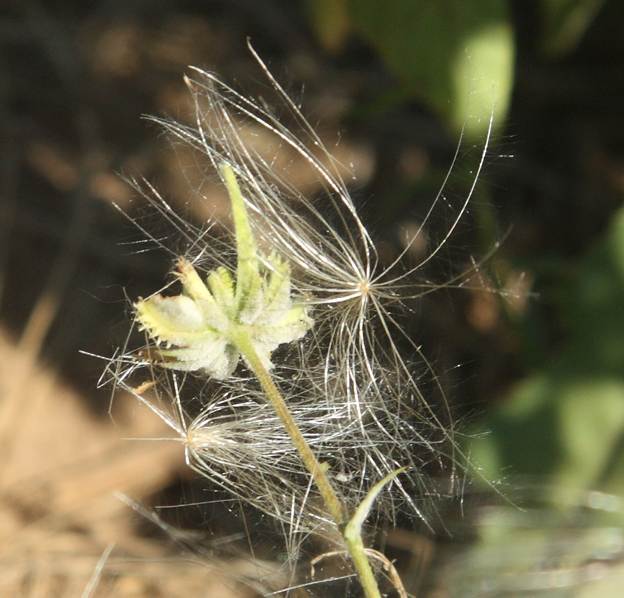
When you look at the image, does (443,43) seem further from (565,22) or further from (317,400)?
(317,400)

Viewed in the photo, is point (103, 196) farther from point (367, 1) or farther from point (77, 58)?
point (367, 1)

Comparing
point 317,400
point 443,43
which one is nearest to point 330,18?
point 443,43

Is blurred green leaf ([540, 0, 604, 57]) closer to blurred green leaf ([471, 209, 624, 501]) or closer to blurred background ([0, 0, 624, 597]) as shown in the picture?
blurred background ([0, 0, 624, 597])

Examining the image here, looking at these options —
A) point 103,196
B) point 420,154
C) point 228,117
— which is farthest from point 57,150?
point 228,117

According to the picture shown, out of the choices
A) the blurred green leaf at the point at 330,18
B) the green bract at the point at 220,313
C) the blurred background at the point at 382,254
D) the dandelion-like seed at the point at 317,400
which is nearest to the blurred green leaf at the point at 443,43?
the blurred background at the point at 382,254

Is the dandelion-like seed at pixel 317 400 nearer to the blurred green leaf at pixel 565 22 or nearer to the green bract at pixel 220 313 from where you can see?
the green bract at pixel 220 313

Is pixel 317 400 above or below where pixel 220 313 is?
below
